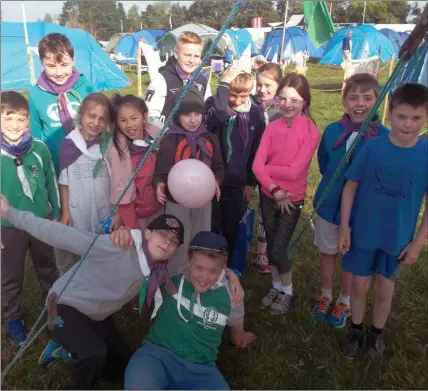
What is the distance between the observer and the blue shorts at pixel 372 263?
2508mm

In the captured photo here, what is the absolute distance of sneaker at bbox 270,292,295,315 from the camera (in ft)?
10.5

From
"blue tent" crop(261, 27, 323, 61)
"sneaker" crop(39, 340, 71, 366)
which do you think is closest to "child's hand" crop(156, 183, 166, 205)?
"sneaker" crop(39, 340, 71, 366)

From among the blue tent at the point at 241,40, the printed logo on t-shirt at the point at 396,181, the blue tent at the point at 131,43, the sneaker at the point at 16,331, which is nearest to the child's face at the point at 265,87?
the printed logo on t-shirt at the point at 396,181

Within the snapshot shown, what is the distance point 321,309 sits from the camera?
10.3 feet

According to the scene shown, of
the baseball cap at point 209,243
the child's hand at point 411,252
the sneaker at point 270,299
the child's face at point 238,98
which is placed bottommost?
the sneaker at point 270,299

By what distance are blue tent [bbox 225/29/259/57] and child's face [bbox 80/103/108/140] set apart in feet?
62.9

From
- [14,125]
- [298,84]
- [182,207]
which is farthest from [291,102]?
[14,125]

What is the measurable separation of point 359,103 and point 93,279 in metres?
1.93

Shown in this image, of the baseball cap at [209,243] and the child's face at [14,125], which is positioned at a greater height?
the child's face at [14,125]

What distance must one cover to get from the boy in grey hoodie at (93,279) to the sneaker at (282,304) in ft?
3.68

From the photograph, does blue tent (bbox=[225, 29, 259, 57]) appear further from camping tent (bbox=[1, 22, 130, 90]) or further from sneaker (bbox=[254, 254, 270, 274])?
sneaker (bbox=[254, 254, 270, 274])

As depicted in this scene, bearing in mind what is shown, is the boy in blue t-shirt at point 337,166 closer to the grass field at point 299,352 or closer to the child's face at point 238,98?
the grass field at point 299,352

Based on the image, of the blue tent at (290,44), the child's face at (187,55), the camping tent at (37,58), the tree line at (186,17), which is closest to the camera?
the child's face at (187,55)

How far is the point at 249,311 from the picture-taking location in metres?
3.23
